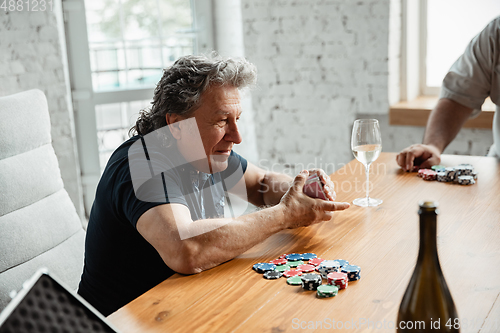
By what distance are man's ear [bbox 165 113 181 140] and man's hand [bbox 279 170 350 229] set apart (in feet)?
1.33

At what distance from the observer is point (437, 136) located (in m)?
2.09

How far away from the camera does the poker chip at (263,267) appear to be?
1.03 metres

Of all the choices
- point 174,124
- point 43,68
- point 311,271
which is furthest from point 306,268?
point 43,68

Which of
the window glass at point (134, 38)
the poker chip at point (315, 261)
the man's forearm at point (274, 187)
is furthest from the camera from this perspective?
the window glass at point (134, 38)

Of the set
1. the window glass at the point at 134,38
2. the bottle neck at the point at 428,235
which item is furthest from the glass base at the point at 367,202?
the window glass at the point at 134,38

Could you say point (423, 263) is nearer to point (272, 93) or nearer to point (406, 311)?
point (406, 311)

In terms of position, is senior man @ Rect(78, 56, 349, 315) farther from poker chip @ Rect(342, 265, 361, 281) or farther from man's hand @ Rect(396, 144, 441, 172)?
man's hand @ Rect(396, 144, 441, 172)

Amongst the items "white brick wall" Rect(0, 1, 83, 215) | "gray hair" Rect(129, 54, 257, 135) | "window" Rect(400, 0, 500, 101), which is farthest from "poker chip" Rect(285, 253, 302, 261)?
"window" Rect(400, 0, 500, 101)

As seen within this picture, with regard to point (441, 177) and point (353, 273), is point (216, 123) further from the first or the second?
point (441, 177)

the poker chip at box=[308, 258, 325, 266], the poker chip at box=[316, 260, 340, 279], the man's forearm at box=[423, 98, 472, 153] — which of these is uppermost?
the man's forearm at box=[423, 98, 472, 153]

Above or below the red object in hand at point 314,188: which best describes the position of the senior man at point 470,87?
above

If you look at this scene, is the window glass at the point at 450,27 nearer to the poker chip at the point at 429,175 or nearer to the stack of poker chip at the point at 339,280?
the poker chip at the point at 429,175

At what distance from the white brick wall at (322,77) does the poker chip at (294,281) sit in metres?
2.31

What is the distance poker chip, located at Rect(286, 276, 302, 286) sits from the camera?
967mm
